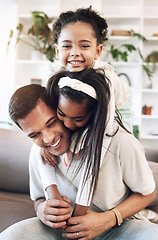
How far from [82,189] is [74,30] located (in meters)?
0.62

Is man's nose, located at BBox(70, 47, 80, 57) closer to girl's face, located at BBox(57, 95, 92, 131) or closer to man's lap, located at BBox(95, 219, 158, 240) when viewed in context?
girl's face, located at BBox(57, 95, 92, 131)

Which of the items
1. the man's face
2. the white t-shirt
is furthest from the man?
the white t-shirt

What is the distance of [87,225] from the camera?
0.88 metres

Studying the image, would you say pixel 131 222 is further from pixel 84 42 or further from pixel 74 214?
pixel 84 42

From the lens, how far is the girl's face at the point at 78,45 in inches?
45.3

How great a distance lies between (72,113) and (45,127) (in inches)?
4.9

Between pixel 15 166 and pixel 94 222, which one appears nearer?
pixel 94 222

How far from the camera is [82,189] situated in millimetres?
921

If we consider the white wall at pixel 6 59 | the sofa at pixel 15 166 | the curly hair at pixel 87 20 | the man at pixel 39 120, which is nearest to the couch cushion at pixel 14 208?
the sofa at pixel 15 166

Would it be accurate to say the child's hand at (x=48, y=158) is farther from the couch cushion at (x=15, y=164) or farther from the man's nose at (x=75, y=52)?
the couch cushion at (x=15, y=164)

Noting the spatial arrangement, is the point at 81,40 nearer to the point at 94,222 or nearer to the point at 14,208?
the point at 94,222

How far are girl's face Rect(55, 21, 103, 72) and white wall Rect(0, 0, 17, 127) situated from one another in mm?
2910

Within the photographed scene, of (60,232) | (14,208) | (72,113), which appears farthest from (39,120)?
(14,208)

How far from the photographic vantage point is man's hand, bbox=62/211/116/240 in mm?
883
